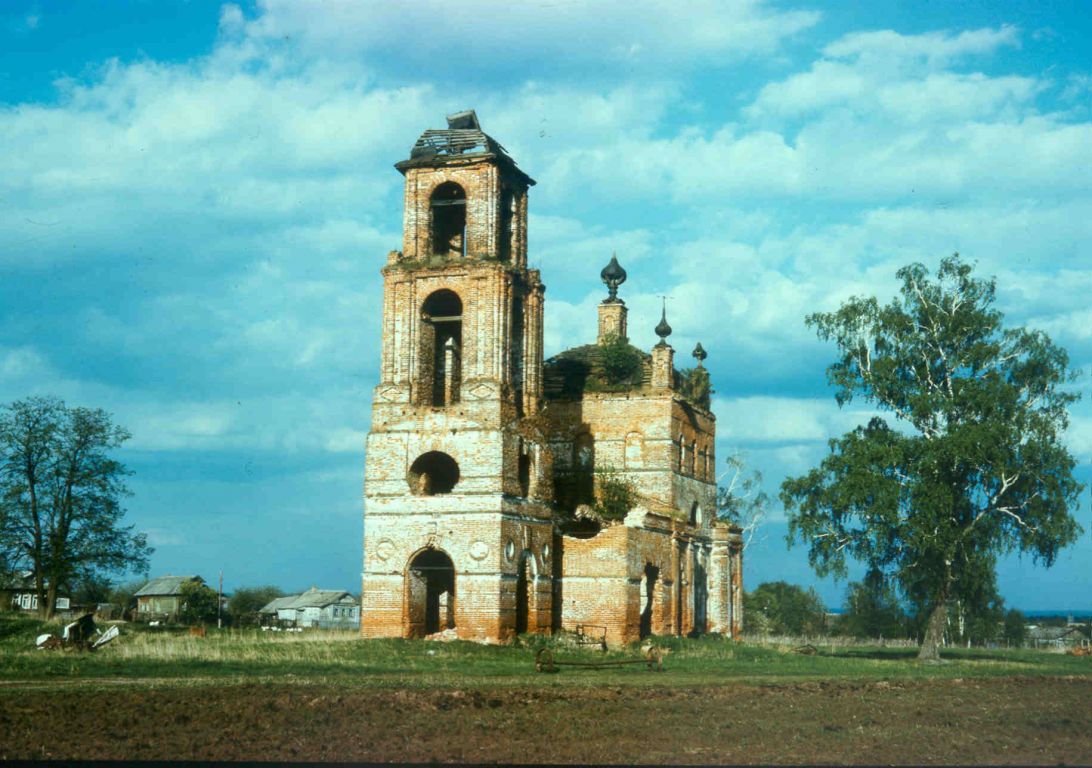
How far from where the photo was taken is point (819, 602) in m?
83.6

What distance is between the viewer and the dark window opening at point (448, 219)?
125 feet

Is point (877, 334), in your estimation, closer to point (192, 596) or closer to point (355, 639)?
point (355, 639)

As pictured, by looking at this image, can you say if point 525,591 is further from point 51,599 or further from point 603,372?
point 51,599

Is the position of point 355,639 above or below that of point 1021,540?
below

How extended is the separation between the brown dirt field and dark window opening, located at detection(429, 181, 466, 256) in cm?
1978

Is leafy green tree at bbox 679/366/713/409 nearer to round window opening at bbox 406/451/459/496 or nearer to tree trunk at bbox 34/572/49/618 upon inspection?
round window opening at bbox 406/451/459/496

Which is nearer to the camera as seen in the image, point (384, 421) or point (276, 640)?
point (276, 640)

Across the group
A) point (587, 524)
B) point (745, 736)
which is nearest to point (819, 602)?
point (587, 524)

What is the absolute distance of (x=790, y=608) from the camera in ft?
269

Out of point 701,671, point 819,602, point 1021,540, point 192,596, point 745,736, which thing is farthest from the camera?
point 819,602

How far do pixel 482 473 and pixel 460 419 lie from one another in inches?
66.3

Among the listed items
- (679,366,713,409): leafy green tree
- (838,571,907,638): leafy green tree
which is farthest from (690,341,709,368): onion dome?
(838,571,907,638): leafy green tree

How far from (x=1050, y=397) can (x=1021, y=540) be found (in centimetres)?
428

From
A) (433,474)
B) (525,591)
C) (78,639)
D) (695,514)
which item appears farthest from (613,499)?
(78,639)
